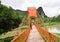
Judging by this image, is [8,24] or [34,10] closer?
[34,10]

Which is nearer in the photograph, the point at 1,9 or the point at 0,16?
the point at 0,16

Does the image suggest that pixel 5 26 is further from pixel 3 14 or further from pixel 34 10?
pixel 34 10

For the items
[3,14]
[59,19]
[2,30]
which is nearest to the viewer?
[2,30]

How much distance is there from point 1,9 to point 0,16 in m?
3.88

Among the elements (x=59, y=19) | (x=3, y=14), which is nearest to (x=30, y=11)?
(x=3, y=14)

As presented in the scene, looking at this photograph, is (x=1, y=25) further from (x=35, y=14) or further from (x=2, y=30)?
(x=35, y=14)

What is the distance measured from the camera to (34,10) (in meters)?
22.5

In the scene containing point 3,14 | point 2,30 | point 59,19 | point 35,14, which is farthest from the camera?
point 59,19

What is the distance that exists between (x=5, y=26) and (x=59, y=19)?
73.9 metres

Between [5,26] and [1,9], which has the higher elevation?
[1,9]

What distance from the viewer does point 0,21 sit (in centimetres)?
4094

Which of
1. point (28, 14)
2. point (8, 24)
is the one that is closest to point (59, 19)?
point (8, 24)

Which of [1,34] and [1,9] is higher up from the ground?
[1,9]

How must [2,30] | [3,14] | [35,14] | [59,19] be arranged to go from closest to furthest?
1. [35,14]
2. [2,30]
3. [3,14]
4. [59,19]
